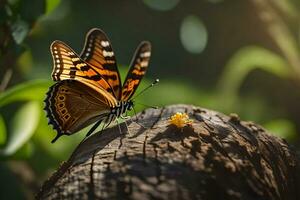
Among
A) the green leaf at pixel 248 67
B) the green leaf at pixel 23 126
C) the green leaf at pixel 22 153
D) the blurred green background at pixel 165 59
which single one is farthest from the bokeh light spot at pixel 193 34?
the green leaf at pixel 22 153

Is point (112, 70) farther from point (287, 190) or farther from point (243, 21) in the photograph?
point (243, 21)

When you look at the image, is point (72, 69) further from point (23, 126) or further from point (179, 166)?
point (23, 126)

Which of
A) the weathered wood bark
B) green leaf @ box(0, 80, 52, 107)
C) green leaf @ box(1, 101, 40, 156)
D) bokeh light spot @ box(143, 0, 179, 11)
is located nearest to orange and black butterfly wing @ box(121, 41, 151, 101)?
the weathered wood bark

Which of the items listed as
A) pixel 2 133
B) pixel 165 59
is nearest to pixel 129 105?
pixel 2 133

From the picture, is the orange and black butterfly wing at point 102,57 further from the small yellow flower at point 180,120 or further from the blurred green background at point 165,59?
the blurred green background at point 165,59

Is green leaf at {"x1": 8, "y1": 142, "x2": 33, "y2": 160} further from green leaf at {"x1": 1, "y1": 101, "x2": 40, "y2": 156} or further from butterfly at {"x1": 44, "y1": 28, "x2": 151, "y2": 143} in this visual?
butterfly at {"x1": 44, "y1": 28, "x2": 151, "y2": 143}


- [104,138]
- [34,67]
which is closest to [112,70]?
[104,138]
